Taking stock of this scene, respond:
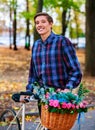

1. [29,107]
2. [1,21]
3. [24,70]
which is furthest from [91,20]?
[1,21]

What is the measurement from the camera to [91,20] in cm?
1802

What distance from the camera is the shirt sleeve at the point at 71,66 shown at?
4.48 meters

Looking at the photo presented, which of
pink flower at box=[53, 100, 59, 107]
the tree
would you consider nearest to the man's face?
pink flower at box=[53, 100, 59, 107]

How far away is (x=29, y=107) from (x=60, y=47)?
6.24 metres

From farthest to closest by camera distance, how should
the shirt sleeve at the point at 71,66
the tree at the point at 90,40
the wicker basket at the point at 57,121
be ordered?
the tree at the point at 90,40
the shirt sleeve at the point at 71,66
the wicker basket at the point at 57,121

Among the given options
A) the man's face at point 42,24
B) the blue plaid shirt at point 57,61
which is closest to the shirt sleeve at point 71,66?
the blue plaid shirt at point 57,61

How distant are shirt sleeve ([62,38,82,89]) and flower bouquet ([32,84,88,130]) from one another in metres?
0.31

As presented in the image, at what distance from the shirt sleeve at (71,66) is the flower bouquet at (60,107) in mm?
310

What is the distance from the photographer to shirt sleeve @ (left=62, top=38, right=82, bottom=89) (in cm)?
448

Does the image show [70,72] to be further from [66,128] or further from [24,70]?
[24,70]

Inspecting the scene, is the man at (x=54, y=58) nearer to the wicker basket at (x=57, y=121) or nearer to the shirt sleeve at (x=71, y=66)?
the shirt sleeve at (x=71, y=66)

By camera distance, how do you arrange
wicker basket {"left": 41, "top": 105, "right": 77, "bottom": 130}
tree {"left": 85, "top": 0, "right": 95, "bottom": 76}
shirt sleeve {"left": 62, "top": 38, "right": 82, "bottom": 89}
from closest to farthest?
wicker basket {"left": 41, "top": 105, "right": 77, "bottom": 130} → shirt sleeve {"left": 62, "top": 38, "right": 82, "bottom": 89} → tree {"left": 85, "top": 0, "right": 95, "bottom": 76}

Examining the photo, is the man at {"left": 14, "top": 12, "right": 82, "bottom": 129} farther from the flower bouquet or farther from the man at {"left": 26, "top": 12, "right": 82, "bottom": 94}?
the flower bouquet

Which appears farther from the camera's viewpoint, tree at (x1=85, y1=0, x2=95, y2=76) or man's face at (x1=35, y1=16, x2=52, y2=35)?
tree at (x1=85, y1=0, x2=95, y2=76)
